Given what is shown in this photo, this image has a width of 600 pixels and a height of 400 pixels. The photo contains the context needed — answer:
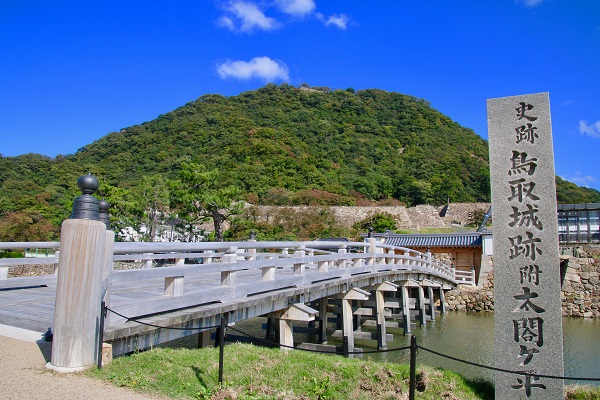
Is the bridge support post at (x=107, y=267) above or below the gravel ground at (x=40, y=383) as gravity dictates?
above

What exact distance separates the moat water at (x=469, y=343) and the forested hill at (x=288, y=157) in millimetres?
18034

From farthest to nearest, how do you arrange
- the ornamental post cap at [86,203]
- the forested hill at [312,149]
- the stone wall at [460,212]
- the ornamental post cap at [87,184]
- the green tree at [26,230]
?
→ 1. the forested hill at [312,149]
2. the stone wall at [460,212]
3. the green tree at [26,230]
4. the ornamental post cap at [87,184]
5. the ornamental post cap at [86,203]

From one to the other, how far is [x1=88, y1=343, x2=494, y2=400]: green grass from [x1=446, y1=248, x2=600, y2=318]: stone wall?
1953 centimetres

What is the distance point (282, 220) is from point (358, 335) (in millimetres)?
21851

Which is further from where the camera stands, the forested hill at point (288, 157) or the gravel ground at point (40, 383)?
the forested hill at point (288, 157)

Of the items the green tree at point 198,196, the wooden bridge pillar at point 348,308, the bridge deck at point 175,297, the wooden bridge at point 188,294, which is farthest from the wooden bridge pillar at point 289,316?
the green tree at point 198,196

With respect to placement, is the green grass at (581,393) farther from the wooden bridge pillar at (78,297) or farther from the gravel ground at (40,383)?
the wooden bridge pillar at (78,297)

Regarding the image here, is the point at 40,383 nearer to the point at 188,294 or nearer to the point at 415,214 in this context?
the point at 188,294

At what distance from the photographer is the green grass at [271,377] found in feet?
15.1

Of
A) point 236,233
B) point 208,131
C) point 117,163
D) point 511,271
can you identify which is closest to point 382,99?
point 208,131

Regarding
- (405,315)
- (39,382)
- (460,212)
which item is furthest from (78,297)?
(460,212)

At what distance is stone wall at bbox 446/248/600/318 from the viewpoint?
75.0ft

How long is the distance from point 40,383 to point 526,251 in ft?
18.9

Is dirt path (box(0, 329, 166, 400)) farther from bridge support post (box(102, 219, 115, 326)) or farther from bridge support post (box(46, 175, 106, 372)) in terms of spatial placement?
bridge support post (box(102, 219, 115, 326))
